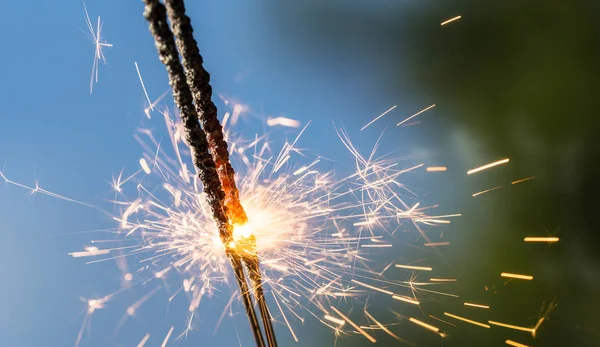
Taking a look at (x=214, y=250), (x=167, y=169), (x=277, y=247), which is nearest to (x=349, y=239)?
(x=277, y=247)

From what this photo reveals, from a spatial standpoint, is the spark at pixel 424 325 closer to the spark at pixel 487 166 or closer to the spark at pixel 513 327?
the spark at pixel 513 327

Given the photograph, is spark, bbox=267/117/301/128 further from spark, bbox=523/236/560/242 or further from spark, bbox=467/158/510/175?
spark, bbox=523/236/560/242

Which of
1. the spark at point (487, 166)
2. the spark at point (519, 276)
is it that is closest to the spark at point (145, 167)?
the spark at point (487, 166)

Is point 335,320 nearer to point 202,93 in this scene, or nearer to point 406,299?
point 406,299

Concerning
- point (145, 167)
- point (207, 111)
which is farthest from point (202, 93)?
point (145, 167)

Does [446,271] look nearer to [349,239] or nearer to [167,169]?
[349,239]

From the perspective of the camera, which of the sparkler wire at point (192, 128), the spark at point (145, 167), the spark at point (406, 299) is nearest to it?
the sparkler wire at point (192, 128)
